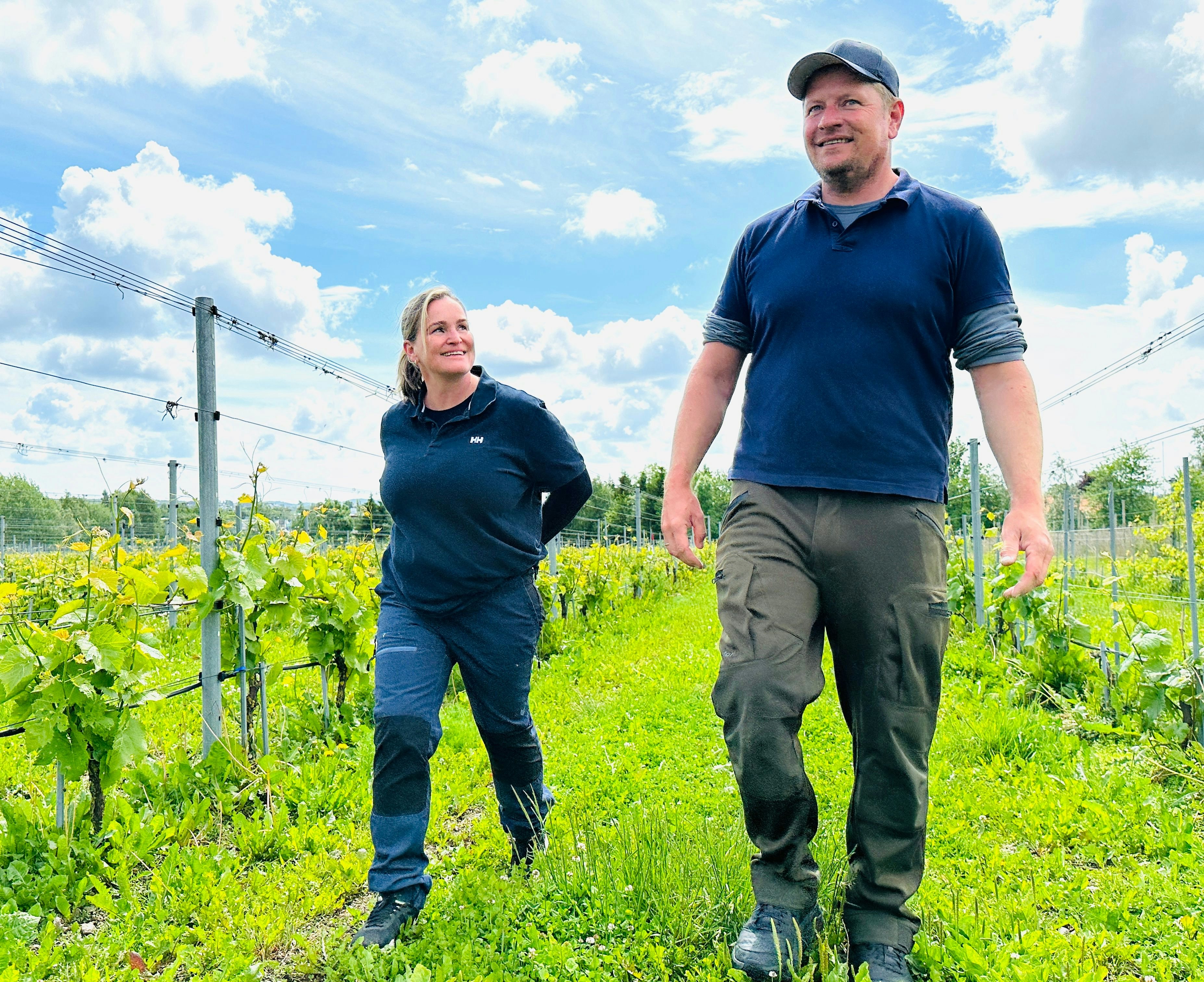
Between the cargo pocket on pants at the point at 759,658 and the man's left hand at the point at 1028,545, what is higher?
the man's left hand at the point at 1028,545

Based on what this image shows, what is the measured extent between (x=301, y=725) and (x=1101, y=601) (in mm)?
12228

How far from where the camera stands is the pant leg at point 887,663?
2.32 m

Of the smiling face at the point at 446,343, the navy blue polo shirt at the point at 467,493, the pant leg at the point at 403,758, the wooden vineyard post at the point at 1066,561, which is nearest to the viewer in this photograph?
the pant leg at the point at 403,758

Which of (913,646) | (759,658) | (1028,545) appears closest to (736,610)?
(759,658)

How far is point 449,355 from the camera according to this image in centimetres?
312

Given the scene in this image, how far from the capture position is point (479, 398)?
3180 millimetres

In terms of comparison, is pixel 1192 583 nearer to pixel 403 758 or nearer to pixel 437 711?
pixel 437 711

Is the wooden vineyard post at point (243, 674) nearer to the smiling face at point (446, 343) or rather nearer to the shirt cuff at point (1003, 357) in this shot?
the smiling face at point (446, 343)

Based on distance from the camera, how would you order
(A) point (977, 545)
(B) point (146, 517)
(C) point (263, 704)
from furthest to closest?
(B) point (146, 517), (A) point (977, 545), (C) point (263, 704)

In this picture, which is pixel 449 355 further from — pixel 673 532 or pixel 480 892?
pixel 480 892

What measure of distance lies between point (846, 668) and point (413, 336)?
1.84 m

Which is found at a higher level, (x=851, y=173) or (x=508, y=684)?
(x=851, y=173)

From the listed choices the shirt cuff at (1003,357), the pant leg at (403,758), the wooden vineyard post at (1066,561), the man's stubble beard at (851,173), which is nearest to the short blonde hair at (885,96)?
the man's stubble beard at (851,173)

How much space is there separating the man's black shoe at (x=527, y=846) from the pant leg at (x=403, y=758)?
0.50m
